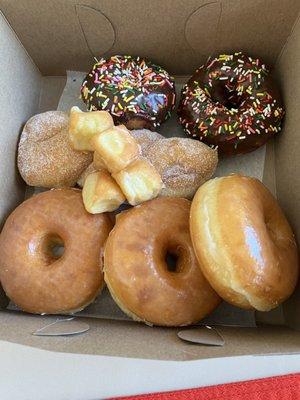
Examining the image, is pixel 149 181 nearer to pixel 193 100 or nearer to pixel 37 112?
pixel 193 100

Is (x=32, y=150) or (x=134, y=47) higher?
(x=134, y=47)

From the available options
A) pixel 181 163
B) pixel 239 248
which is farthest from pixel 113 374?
pixel 181 163

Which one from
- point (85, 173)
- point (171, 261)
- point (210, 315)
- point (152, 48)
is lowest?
point (210, 315)

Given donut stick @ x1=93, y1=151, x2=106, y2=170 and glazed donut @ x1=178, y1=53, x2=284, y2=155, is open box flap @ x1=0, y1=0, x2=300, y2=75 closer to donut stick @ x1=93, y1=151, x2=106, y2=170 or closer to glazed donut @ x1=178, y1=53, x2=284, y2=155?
glazed donut @ x1=178, y1=53, x2=284, y2=155

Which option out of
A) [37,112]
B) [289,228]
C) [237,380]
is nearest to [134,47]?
[37,112]

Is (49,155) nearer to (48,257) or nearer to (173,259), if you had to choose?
(48,257)

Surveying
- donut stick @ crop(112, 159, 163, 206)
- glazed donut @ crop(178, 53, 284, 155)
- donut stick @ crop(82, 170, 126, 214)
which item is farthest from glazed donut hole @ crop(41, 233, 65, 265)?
glazed donut @ crop(178, 53, 284, 155)

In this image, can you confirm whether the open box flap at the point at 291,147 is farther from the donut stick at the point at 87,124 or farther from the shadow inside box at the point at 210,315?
the donut stick at the point at 87,124
